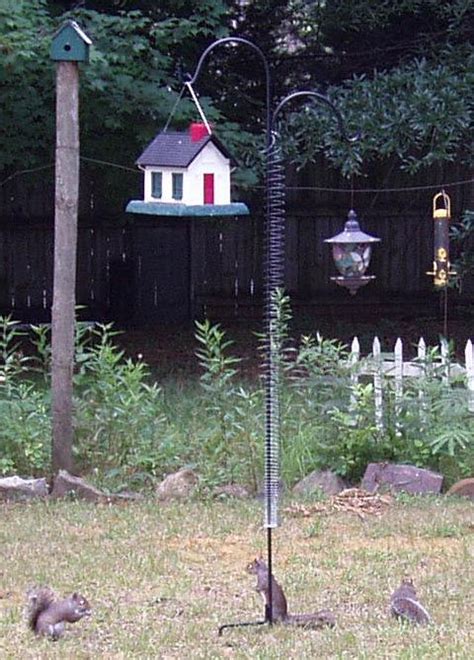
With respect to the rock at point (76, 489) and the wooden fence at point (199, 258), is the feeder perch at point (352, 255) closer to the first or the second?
the rock at point (76, 489)

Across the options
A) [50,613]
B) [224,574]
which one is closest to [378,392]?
[224,574]

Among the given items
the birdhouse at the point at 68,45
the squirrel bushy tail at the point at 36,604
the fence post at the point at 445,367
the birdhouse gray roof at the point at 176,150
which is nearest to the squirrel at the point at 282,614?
the squirrel bushy tail at the point at 36,604

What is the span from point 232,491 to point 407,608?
256 cm

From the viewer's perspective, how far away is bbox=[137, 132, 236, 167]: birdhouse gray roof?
197 inches

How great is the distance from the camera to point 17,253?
48.9ft

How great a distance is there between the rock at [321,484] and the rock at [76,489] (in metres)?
1.23

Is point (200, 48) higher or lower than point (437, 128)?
higher

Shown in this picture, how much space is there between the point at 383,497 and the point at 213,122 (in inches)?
177

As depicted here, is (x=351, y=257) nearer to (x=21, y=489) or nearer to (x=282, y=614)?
(x=282, y=614)

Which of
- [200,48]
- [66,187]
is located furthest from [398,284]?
[66,187]

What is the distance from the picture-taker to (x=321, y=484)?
712 centimetres

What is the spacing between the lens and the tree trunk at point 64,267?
726cm

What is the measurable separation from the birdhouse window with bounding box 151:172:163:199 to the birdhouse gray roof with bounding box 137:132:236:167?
6 centimetres

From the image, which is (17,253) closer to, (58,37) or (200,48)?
(200,48)
